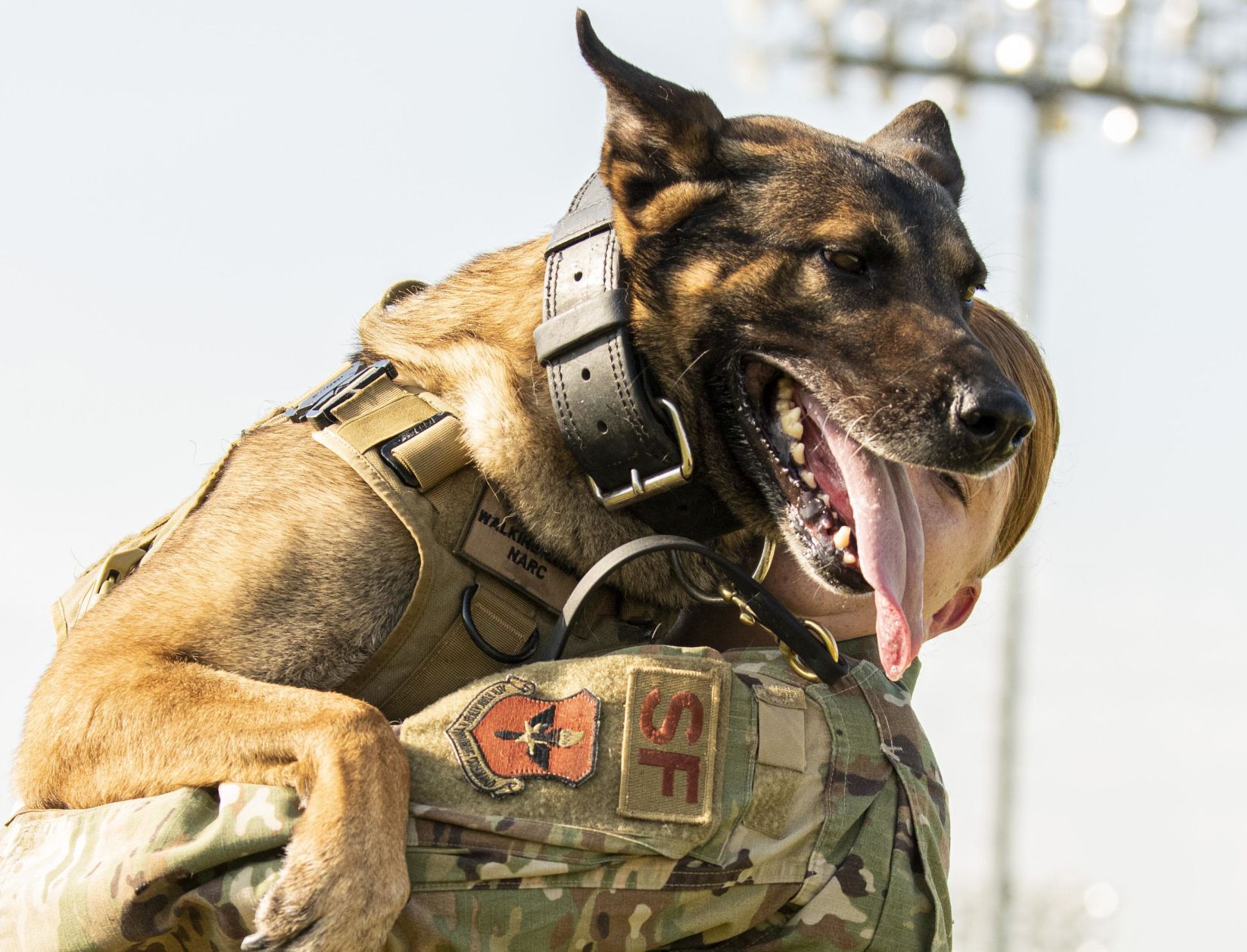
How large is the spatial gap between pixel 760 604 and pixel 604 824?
24.1 inches

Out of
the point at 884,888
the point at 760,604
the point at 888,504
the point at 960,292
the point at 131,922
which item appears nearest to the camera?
the point at 131,922

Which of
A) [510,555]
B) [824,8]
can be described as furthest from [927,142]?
[824,8]

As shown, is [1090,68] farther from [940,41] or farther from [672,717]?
[672,717]

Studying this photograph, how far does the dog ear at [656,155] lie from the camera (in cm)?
299

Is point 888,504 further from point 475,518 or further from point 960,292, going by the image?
point 475,518

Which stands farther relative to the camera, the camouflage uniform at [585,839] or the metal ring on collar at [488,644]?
the metal ring on collar at [488,644]

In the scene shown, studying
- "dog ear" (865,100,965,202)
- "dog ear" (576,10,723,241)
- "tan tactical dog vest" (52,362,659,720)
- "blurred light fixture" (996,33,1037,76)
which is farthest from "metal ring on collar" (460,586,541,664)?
"blurred light fixture" (996,33,1037,76)

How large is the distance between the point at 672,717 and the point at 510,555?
1.93 ft

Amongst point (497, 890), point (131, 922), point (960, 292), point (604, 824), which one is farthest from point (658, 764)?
point (960, 292)

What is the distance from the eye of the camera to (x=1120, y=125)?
13.0 m

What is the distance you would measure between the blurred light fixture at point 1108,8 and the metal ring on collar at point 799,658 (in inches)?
482

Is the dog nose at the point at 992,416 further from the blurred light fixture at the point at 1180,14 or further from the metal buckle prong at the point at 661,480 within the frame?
the blurred light fixture at the point at 1180,14

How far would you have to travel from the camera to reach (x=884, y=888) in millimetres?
2477

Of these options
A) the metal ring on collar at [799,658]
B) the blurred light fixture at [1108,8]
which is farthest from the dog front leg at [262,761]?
the blurred light fixture at [1108,8]
